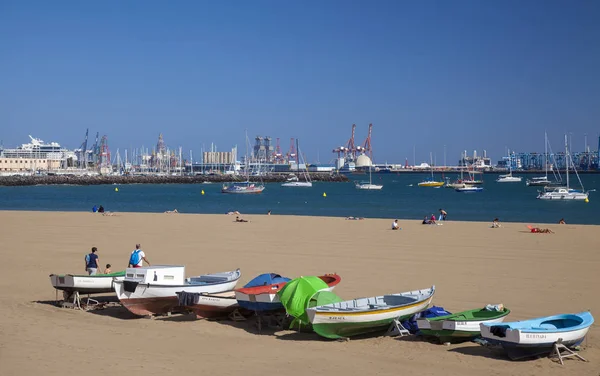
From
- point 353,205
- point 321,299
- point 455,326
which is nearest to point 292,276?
point 321,299

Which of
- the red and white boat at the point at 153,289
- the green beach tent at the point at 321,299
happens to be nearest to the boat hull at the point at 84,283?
the red and white boat at the point at 153,289

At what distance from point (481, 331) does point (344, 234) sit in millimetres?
20093

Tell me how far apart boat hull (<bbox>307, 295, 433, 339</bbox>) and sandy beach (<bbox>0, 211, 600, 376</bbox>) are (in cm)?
20

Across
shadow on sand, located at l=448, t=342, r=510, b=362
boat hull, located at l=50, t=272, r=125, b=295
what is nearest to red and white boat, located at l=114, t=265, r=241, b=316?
boat hull, located at l=50, t=272, r=125, b=295

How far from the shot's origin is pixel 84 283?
48.4ft

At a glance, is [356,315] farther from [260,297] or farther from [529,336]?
[529,336]

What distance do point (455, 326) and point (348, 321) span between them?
1.80 meters

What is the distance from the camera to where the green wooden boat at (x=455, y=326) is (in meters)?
11.9

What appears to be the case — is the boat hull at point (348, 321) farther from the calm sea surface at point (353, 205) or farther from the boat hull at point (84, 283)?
the calm sea surface at point (353, 205)

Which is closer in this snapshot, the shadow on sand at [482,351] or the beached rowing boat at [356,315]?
the shadow on sand at [482,351]

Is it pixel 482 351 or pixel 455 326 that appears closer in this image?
pixel 482 351

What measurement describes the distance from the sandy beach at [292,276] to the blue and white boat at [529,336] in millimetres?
205

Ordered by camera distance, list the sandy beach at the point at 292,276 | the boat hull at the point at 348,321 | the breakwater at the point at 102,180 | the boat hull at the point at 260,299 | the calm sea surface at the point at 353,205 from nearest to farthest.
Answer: the sandy beach at the point at 292,276 < the boat hull at the point at 348,321 < the boat hull at the point at 260,299 < the calm sea surface at the point at 353,205 < the breakwater at the point at 102,180

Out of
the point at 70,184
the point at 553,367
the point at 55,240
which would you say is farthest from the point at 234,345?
the point at 70,184
